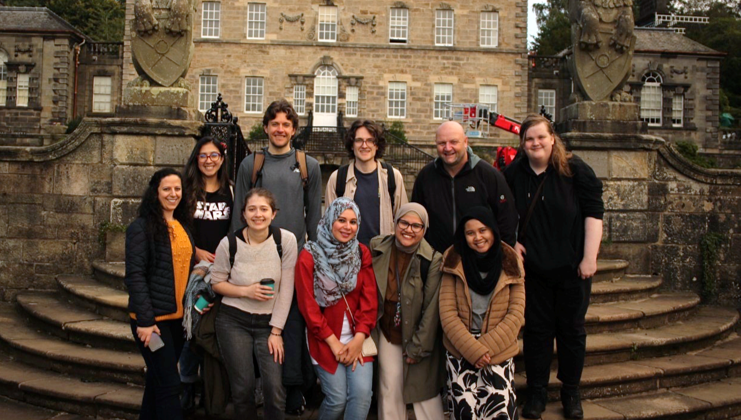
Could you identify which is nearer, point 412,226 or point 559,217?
point 412,226

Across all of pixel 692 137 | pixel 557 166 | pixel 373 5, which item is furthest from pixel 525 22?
pixel 557 166

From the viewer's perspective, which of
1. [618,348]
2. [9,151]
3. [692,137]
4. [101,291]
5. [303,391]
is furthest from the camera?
[692,137]

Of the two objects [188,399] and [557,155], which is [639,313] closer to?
[557,155]

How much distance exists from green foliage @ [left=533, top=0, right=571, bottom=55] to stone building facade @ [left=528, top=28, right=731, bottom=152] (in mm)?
7318

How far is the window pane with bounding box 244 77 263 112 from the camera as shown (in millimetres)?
32906

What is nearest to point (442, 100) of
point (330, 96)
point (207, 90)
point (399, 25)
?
point (399, 25)

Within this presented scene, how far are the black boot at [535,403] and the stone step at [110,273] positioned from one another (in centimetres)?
421

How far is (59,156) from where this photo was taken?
24.8 ft

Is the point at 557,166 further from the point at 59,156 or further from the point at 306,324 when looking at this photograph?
the point at 59,156

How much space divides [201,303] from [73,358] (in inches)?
78.6

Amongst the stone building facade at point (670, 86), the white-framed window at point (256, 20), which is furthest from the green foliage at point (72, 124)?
the stone building facade at point (670, 86)

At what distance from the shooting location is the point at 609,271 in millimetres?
7281

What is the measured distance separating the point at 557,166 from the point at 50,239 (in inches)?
235

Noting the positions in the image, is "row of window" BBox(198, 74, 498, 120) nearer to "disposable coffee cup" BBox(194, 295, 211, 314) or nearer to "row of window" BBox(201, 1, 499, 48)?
"row of window" BBox(201, 1, 499, 48)
